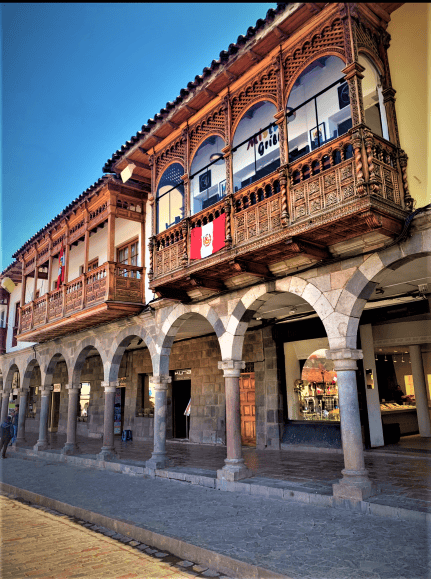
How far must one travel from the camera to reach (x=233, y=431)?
29.1 ft

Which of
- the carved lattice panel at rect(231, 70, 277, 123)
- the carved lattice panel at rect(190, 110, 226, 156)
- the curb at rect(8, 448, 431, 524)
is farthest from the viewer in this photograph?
the carved lattice panel at rect(190, 110, 226, 156)

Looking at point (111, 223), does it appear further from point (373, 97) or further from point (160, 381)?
point (373, 97)

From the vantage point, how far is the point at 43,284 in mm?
19188

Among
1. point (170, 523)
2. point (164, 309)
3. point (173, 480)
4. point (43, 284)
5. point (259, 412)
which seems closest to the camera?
point (170, 523)

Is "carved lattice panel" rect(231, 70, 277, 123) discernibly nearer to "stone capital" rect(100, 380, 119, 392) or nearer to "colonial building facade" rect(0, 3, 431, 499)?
"colonial building facade" rect(0, 3, 431, 499)

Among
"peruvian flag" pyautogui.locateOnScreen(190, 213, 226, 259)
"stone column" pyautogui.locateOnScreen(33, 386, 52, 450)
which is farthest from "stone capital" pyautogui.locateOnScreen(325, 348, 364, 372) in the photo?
"stone column" pyautogui.locateOnScreen(33, 386, 52, 450)

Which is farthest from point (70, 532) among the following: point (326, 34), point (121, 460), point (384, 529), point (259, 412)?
point (326, 34)

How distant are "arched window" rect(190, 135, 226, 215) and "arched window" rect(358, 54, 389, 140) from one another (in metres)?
4.03

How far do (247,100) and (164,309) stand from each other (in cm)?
531

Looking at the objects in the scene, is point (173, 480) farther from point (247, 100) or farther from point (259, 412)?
point (247, 100)

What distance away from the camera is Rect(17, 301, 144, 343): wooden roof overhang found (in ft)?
38.8

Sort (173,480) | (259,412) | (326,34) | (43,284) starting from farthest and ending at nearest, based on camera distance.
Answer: (43,284), (259,412), (173,480), (326,34)

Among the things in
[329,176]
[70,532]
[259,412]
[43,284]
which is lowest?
[70,532]

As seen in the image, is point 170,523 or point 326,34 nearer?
point 170,523
